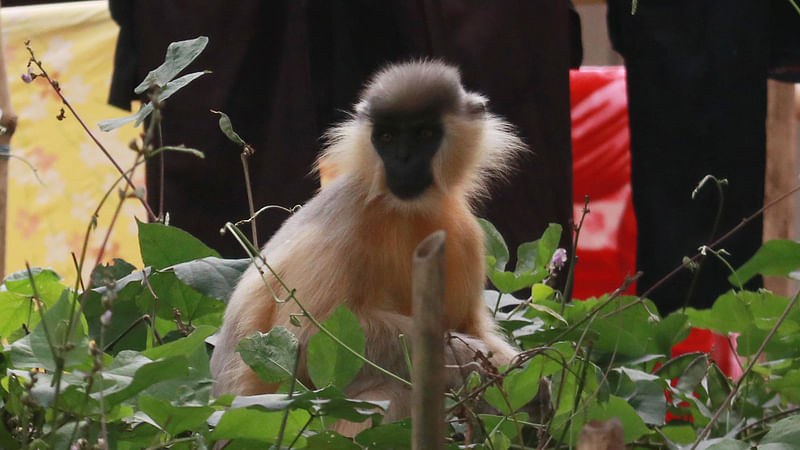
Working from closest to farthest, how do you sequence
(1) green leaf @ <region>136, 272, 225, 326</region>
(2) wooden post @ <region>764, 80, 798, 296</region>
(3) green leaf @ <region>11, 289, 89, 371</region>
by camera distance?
(3) green leaf @ <region>11, 289, 89, 371</region> → (1) green leaf @ <region>136, 272, 225, 326</region> → (2) wooden post @ <region>764, 80, 798, 296</region>

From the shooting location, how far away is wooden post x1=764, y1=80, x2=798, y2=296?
2576mm

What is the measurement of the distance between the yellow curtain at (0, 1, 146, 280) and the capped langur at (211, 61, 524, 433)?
4.64 feet

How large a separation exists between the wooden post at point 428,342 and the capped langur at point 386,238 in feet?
2.65

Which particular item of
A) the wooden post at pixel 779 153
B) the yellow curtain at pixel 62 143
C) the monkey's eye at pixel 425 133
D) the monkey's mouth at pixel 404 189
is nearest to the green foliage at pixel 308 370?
the monkey's mouth at pixel 404 189

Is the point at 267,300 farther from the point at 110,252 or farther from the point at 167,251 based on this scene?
the point at 110,252

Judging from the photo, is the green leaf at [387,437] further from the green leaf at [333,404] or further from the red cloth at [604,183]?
the red cloth at [604,183]

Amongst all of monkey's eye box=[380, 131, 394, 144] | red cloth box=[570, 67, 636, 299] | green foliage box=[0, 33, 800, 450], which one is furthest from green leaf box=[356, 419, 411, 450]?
red cloth box=[570, 67, 636, 299]

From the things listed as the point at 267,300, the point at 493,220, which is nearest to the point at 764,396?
the point at 267,300

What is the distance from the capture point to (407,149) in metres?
1.65

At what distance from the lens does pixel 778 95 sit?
8.55ft

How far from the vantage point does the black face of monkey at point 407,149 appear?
158 centimetres

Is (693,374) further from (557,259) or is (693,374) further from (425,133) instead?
(425,133)

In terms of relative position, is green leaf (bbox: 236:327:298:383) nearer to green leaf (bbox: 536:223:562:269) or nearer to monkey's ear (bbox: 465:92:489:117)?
green leaf (bbox: 536:223:562:269)

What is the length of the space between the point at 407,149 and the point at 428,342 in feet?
3.80
